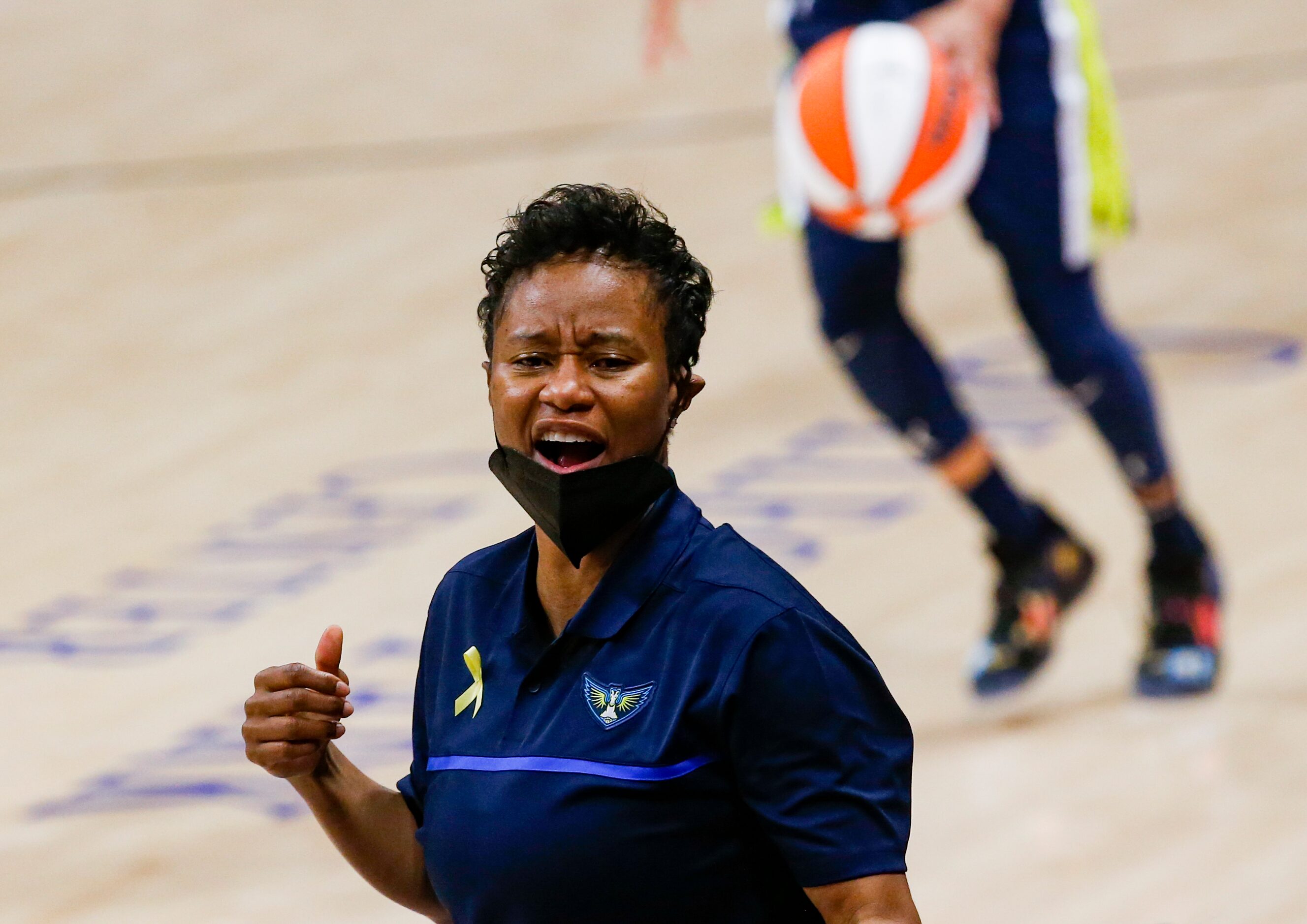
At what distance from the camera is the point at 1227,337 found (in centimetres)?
575

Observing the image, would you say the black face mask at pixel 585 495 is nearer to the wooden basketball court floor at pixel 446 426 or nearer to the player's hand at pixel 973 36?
the wooden basketball court floor at pixel 446 426

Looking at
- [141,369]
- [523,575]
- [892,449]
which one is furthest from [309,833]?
[141,369]

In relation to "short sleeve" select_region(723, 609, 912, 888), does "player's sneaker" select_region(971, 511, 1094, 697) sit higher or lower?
higher

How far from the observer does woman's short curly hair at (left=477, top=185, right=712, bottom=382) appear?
1466mm

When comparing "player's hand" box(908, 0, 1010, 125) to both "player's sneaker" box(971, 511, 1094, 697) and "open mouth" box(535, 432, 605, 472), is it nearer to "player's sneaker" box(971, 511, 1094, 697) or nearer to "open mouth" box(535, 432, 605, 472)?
"player's sneaker" box(971, 511, 1094, 697)

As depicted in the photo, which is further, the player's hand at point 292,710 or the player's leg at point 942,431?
the player's leg at point 942,431

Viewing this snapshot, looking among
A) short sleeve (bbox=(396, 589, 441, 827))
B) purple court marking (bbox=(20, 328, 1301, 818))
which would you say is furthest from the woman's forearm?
purple court marking (bbox=(20, 328, 1301, 818))

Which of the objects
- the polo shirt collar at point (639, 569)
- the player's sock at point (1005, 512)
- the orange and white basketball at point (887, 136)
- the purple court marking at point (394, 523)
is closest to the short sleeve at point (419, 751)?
the polo shirt collar at point (639, 569)

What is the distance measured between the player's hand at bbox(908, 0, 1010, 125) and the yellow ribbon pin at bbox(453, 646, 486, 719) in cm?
239

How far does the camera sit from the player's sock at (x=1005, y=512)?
3.80 m

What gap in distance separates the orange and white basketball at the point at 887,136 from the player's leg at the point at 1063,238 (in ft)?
0.27

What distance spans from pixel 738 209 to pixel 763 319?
0.72 meters

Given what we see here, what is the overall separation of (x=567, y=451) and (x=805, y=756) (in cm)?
28

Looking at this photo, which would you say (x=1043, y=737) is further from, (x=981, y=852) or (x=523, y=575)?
(x=523, y=575)
